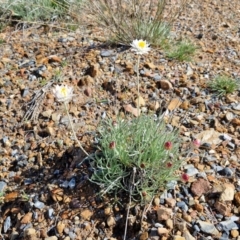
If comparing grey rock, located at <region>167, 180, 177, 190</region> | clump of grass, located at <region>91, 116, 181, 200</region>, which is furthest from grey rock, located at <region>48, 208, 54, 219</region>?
grey rock, located at <region>167, 180, 177, 190</region>

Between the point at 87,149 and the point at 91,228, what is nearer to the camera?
the point at 91,228

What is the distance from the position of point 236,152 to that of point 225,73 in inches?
Result: 32.9

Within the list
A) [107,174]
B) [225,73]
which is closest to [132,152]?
[107,174]

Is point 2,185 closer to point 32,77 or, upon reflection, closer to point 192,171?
point 32,77

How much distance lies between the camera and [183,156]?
2.26 m

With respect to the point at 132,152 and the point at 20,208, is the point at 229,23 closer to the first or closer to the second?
the point at 132,152

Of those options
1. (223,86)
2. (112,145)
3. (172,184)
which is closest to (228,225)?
(172,184)

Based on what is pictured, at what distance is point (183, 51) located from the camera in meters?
3.05

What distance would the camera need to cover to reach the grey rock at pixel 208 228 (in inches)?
75.6

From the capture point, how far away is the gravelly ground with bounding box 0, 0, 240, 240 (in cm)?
201

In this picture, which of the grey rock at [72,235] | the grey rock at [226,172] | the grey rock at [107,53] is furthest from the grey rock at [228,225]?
the grey rock at [107,53]

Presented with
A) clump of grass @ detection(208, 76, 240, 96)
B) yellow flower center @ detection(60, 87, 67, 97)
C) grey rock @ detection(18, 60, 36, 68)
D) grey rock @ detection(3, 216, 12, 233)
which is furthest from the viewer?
grey rock @ detection(18, 60, 36, 68)

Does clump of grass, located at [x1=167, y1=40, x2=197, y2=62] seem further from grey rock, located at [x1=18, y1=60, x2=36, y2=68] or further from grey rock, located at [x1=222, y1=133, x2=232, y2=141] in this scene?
grey rock, located at [x1=18, y1=60, x2=36, y2=68]

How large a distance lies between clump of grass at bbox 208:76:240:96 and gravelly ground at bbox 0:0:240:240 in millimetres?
50
